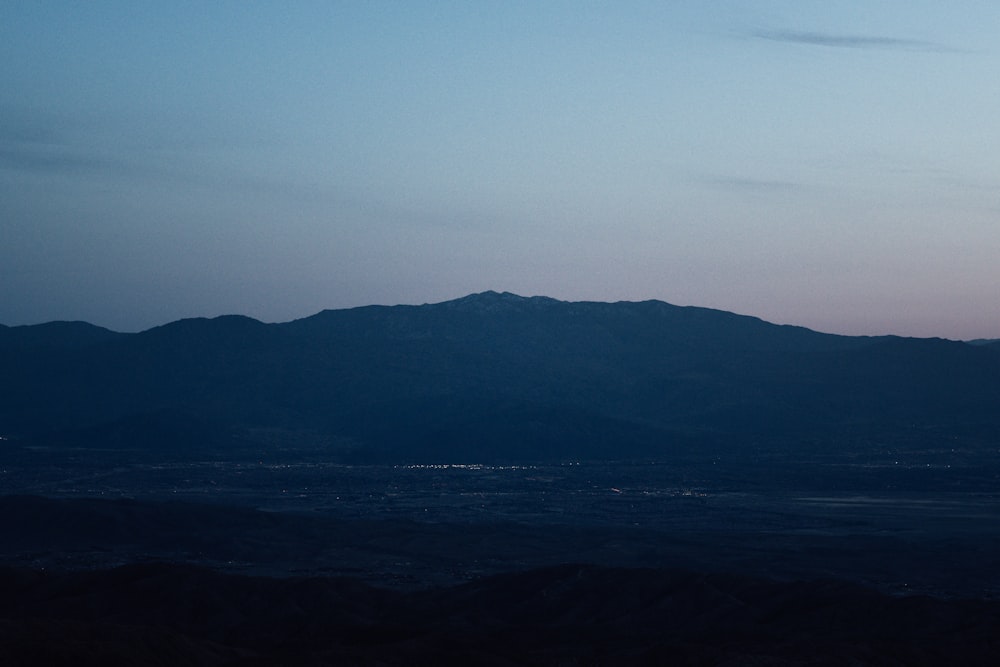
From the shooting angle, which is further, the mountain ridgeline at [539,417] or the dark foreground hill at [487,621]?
the mountain ridgeline at [539,417]

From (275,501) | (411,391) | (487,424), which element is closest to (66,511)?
(275,501)

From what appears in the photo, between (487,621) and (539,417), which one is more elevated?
(539,417)

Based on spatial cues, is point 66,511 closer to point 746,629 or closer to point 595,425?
point 746,629

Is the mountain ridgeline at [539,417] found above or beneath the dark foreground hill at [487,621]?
above

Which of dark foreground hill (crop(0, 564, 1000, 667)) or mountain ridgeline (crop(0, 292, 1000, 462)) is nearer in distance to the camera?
dark foreground hill (crop(0, 564, 1000, 667))

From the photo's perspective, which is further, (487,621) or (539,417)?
(539,417)

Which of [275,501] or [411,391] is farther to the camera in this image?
[411,391]

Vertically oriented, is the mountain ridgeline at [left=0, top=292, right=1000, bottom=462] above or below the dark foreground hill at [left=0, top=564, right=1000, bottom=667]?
above

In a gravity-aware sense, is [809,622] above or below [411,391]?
below
